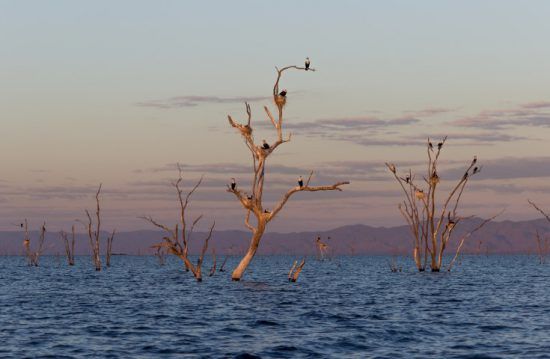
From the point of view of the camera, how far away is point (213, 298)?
4875 cm

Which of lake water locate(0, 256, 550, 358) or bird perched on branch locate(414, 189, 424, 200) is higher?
bird perched on branch locate(414, 189, 424, 200)

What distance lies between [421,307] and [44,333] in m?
18.5

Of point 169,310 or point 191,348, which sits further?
point 169,310

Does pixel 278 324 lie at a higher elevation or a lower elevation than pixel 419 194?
lower

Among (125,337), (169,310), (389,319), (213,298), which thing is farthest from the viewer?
(213,298)

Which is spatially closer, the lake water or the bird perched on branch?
the lake water

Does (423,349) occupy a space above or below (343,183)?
below

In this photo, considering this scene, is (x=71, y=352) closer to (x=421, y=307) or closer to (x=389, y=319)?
(x=389, y=319)

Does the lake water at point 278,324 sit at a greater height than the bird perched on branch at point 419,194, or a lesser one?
lesser

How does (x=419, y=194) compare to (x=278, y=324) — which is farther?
(x=419, y=194)

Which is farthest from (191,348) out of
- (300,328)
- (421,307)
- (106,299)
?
(106,299)

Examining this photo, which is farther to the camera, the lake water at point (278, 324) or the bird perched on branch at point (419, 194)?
the bird perched on branch at point (419, 194)

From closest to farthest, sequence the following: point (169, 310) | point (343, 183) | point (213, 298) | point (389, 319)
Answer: point (389, 319) → point (169, 310) → point (213, 298) → point (343, 183)

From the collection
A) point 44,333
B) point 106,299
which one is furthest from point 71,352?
point 106,299
